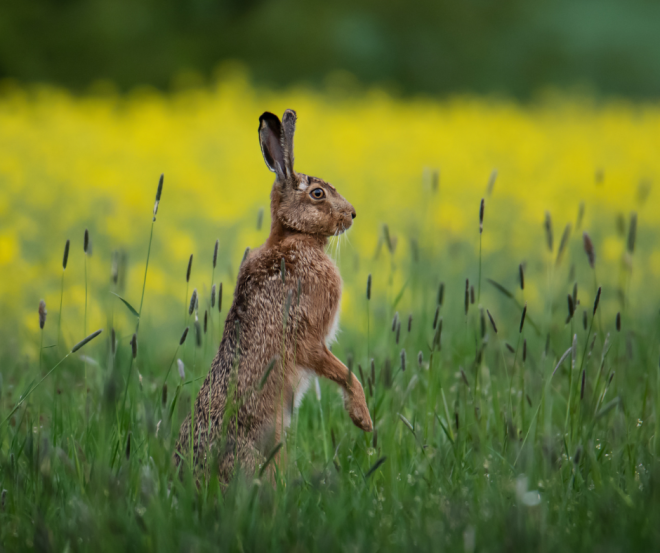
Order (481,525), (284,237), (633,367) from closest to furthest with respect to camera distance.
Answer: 1. (481,525)
2. (284,237)
3. (633,367)

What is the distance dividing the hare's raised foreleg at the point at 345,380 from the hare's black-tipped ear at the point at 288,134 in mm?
698

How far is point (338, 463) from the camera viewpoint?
2.62 metres

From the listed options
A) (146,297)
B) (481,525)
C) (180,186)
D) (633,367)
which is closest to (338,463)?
(481,525)

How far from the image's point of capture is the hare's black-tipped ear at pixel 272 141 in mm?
2659

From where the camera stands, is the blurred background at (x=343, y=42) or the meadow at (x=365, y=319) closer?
the meadow at (x=365, y=319)

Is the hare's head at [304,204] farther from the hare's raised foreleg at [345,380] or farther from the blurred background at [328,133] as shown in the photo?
the hare's raised foreleg at [345,380]

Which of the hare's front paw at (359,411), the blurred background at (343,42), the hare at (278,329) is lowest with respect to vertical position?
the hare's front paw at (359,411)

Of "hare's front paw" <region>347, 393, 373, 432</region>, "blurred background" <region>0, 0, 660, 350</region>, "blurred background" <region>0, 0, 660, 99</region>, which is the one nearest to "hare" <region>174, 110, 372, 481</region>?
"hare's front paw" <region>347, 393, 373, 432</region>

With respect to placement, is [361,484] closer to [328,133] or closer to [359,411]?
[359,411]

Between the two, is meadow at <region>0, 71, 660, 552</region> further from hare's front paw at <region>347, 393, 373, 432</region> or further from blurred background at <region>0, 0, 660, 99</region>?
blurred background at <region>0, 0, 660, 99</region>

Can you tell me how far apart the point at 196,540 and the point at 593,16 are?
13343 mm

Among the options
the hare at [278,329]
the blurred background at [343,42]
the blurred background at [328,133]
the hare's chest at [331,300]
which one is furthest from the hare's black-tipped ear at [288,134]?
the blurred background at [343,42]

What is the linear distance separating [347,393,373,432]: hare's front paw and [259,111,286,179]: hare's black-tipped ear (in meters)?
0.88

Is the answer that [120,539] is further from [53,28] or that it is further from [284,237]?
[53,28]
